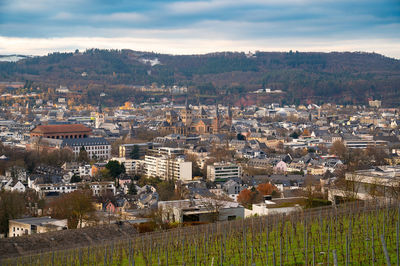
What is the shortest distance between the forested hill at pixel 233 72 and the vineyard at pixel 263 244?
9854 centimetres

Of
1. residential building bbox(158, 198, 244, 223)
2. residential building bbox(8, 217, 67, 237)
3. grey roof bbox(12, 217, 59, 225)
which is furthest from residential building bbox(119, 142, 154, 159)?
residential building bbox(158, 198, 244, 223)

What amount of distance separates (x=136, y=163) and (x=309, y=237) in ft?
106

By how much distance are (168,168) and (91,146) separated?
46.9ft

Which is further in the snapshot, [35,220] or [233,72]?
[233,72]

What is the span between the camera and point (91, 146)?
56.0 meters

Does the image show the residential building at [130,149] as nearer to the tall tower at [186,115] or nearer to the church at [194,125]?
the church at [194,125]

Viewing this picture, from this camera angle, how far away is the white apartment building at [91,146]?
55188 millimetres

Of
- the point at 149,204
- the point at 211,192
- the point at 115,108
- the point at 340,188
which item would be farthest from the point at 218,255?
the point at 115,108

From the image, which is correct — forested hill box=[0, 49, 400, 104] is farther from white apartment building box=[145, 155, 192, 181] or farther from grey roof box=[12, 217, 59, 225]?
grey roof box=[12, 217, 59, 225]

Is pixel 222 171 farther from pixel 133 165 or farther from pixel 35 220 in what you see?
pixel 35 220

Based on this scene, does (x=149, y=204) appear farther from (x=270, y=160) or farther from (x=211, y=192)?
(x=270, y=160)

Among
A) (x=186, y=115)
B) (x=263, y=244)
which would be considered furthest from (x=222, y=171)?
(x=186, y=115)

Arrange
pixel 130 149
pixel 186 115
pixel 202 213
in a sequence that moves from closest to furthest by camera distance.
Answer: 1. pixel 202 213
2. pixel 130 149
3. pixel 186 115

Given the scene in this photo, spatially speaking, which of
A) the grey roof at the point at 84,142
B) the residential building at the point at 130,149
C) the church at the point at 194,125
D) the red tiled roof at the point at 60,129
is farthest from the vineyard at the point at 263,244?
the church at the point at 194,125
